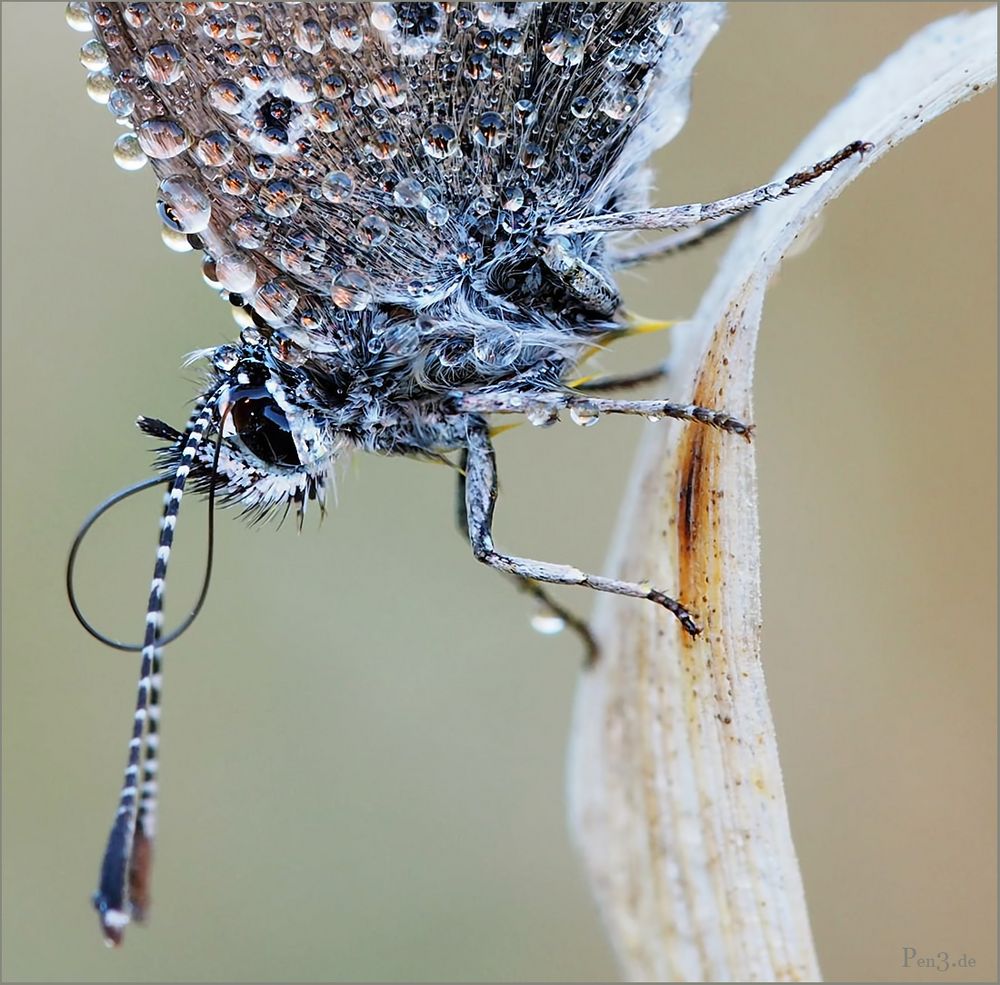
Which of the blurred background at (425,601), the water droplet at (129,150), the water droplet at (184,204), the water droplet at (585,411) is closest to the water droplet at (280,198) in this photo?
the water droplet at (184,204)

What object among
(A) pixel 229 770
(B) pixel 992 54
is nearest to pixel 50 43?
(A) pixel 229 770

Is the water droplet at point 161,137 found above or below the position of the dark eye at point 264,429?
above

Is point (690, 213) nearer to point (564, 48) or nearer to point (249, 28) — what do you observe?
point (564, 48)

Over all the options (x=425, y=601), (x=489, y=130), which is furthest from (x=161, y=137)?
(x=425, y=601)

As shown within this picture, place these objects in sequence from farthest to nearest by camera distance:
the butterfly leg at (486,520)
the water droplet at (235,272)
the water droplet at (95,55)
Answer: the butterfly leg at (486,520) → the water droplet at (235,272) → the water droplet at (95,55)

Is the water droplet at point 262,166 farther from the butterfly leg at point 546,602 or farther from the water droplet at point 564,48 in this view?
the butterfly leg at point 546,602

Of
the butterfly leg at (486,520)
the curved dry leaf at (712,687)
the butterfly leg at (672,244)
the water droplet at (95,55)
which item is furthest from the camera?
the butterfly leg at (672,244)

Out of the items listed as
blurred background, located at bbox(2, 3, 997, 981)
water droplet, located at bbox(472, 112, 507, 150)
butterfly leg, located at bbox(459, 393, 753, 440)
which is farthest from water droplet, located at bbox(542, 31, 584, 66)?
blurred background, located at bbox(2, 3, 997, 981)

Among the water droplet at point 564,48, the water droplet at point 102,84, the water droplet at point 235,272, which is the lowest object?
the water droplet at point 235,272

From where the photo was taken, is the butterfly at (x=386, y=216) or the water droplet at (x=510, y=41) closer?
the butterfly at (x=386, y=216)
